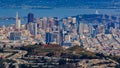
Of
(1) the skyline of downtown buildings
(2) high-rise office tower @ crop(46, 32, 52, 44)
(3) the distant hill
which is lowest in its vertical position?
(3) the distant hill

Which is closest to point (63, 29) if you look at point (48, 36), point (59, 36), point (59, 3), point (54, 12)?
point (48, 36)

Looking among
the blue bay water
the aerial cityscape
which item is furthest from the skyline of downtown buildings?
the blue bay water

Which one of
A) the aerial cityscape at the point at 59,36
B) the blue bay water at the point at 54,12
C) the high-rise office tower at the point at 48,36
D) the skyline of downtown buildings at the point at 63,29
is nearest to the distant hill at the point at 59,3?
the aerial cityscape at the point at 59,36

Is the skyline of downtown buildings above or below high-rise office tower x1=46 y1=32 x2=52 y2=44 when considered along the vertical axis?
below

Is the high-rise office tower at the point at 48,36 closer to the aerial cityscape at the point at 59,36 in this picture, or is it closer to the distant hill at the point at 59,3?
the aerial cityscape at the point at 59,36

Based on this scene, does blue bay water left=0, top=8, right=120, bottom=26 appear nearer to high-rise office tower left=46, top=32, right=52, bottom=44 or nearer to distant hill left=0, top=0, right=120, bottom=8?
distant hill left=0, top=0, right=120, bottom=8

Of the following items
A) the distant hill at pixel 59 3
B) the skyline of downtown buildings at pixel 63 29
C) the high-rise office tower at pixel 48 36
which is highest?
the high-rise office tower at pixel 48 36

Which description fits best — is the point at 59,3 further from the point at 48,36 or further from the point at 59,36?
the point at 59,36

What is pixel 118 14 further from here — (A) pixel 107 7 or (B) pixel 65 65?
(B) pixel 65 65
